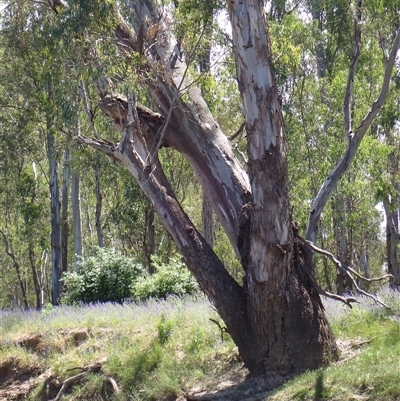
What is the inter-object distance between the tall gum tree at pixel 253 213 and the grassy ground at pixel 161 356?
0.54 m

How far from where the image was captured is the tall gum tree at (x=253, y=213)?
9.27m

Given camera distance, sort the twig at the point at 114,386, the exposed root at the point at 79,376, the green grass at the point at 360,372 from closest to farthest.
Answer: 1. the green grass at the point at 360,372
2. the twig at the point at 114,386
3. the exposed root at the point at 79,376

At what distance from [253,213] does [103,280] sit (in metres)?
8.22

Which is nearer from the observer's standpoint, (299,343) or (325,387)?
(325,387)

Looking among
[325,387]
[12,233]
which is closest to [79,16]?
[325,387]

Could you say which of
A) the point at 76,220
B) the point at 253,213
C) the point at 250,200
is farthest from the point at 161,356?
the point at 76,220

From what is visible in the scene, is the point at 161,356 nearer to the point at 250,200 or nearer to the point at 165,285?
the point at 250,200

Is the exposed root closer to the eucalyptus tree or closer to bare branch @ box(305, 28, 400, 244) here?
the eucalyptus tree

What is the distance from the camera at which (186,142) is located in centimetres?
1084

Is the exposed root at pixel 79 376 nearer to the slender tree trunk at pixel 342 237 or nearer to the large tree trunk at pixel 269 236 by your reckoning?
the large tree trunk at pixel 269 236

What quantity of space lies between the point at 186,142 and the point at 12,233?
91.5 ft

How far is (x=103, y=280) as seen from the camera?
16.9 metres

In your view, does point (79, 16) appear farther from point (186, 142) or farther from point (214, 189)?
point (214, 189)

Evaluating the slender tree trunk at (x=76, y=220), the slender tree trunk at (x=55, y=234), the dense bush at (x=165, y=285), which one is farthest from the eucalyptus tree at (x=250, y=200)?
the slender tree trunk at (x=76, y=220)
